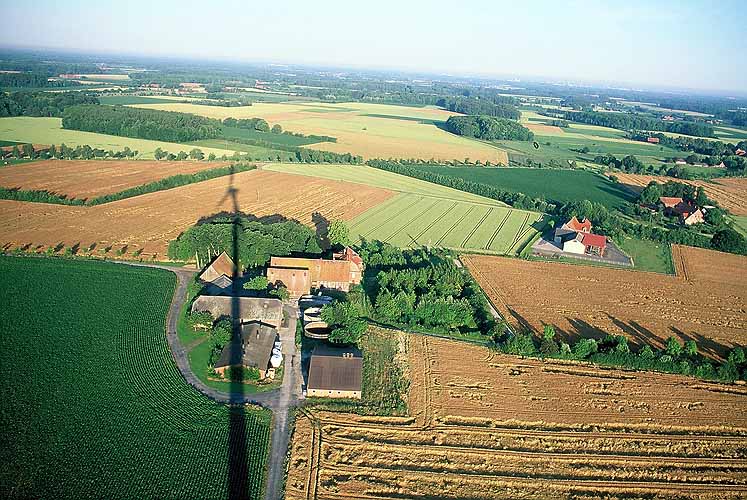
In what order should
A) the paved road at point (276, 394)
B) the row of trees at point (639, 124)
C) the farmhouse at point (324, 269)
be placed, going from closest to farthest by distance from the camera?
the paved road at point (276, 394)
the farmhouse at point (324, 269)
the row of trees at point (639, 124)

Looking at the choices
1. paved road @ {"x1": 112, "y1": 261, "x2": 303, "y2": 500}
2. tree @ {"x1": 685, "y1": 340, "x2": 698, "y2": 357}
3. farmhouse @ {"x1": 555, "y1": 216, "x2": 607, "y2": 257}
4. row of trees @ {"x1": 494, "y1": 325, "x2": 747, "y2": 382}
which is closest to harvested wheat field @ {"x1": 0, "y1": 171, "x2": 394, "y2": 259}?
paved road @ {"x1": 112, "y1": 261, "x2": 303, "y2": 500}

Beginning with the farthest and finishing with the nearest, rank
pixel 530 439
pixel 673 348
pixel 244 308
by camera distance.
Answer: pixel 244 308 → pixel 673 348 → pixel 530 439

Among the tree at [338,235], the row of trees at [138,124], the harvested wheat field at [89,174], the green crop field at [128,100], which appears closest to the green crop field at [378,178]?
the harvested wheat field at [89,174]

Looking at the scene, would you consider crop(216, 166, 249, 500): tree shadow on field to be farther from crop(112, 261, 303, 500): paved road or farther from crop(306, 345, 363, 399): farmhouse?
crop(306, 345, 363, 399): farmhouse

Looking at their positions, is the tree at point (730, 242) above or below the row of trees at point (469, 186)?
below

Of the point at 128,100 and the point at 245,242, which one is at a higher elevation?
the point at 128,100

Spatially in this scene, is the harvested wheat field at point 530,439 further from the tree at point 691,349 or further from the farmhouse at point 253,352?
the farmhouse at point 253,352

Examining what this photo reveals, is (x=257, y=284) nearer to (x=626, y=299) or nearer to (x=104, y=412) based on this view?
(x=104, y=412)

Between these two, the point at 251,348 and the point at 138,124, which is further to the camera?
the point at 138,124

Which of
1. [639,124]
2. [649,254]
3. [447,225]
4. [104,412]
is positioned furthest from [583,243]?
[639,124]
